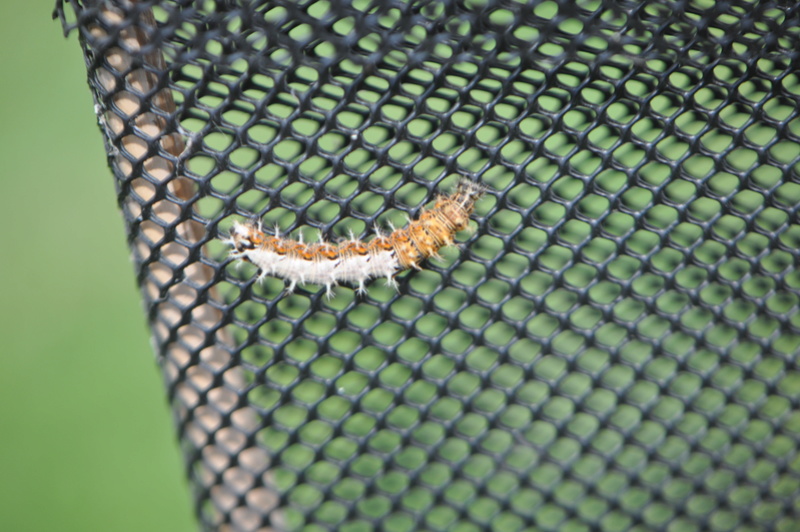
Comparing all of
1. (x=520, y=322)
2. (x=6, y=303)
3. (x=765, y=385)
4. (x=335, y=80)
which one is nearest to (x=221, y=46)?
(x=335, y=80)

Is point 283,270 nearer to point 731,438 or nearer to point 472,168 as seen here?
point 472,168

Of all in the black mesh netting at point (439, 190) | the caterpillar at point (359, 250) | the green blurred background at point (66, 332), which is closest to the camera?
the black mesh netting at point (439, 190)

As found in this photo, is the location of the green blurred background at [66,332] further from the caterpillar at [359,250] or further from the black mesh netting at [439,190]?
the caterpillar at [359,250]

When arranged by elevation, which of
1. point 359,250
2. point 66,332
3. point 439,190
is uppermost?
point 66,332

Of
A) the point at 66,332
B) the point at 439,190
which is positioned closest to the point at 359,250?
the point at 439,190

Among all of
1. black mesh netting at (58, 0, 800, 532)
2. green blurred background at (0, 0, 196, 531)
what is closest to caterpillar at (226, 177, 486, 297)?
black mesh netting at (58, 0, 800, 532)

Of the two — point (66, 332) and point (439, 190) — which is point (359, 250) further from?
point (66, 332)

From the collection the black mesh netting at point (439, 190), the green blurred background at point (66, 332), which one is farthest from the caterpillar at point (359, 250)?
the green blurred background at point (66, 332)
